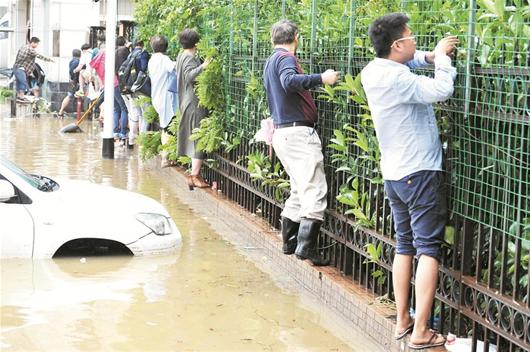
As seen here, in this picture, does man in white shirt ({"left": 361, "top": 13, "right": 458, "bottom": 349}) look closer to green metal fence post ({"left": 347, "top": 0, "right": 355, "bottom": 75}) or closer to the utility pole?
green metal fence post ({"left": 347, "top": 0, "right": 355, "bottom": 75})

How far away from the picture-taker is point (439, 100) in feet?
18.3

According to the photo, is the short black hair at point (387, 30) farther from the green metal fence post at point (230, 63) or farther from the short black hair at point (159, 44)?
the short black hair at point (159, 44)

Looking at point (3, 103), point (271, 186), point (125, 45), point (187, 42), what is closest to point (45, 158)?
point (125, 45)

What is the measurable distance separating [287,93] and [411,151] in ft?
7.56

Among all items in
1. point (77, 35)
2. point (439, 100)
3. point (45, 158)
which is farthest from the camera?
point (77, 35)

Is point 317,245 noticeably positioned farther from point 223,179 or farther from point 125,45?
point 125,45

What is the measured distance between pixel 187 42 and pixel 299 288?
5.15 m

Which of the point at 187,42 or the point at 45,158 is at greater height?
the point at 187,42

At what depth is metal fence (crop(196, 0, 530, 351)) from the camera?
17.1 feet

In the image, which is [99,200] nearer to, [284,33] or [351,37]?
[284,33]

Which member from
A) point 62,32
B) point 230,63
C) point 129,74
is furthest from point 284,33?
point 62,32

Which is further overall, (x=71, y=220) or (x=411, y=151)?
(x=71, y=220)

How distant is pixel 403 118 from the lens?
A: 19.0 ft

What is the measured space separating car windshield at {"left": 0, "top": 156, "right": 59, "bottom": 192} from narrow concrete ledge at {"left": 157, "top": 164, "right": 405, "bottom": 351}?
6.53ft
